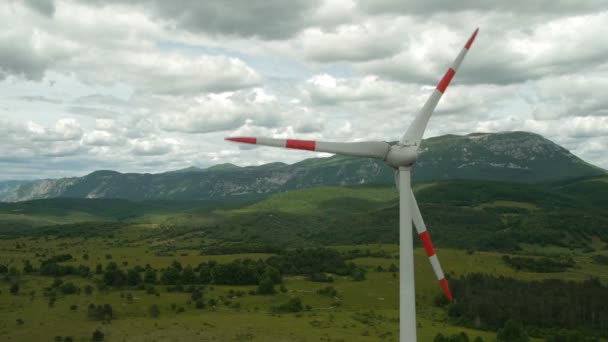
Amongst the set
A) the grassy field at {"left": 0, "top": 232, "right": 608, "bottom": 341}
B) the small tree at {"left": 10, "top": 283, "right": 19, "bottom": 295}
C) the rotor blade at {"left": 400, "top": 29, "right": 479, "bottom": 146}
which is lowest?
the grassy field at {"left": 0, "top": 232, "right": 608, "bottom": 341}

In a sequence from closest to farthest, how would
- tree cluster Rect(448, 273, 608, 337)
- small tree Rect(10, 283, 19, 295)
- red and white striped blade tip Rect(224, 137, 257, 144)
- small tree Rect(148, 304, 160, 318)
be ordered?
red and white striped blade tip Rect(224, 137, 257, 144) → small tree Rect(148, 304, 160, 318) → small tree Rect(10, 283, 19, 295) → tree cluster Rect(448, 273, 608, 337)

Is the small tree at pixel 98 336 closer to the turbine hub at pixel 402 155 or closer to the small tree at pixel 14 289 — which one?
the small tree at pixel 14 289

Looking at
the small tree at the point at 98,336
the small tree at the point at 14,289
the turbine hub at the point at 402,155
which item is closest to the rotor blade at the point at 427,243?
the turbine hub at the point at 402,155

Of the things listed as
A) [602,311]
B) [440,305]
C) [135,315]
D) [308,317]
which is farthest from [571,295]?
[135,315]

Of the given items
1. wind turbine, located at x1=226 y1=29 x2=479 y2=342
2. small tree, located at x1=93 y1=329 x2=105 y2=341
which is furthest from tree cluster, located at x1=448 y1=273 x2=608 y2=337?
wind turbine, located at x1=226 y1=29 x2=479 y2=342

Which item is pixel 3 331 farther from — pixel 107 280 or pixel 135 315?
pixel 107 280

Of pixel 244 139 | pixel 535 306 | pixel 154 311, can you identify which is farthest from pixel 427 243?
pixel 535 306

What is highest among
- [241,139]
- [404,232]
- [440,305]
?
[241,139]

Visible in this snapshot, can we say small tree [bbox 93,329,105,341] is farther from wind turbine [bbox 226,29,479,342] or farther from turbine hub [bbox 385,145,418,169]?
turbine hub [bbox 385,145,418,169]
